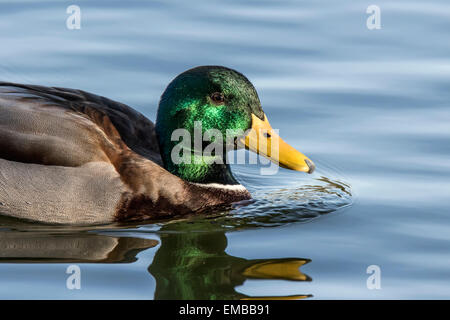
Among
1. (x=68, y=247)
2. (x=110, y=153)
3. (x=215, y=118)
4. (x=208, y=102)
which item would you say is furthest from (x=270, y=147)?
(x=68, y=247)

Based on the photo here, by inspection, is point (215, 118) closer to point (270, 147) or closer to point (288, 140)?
point (270, 147)

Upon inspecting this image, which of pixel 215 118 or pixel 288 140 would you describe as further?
pixel 288 140

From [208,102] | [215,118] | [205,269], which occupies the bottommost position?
[205,269]

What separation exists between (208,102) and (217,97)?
83 mm

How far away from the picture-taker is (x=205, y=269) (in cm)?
679

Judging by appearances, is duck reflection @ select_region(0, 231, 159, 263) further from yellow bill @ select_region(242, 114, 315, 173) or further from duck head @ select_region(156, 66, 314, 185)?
yellow bill @ select_region(242, 114, 315, 173)

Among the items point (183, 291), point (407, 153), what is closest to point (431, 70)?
point (407, 153)

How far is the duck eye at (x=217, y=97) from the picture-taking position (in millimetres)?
7773

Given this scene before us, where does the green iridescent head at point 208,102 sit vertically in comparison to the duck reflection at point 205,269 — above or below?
above

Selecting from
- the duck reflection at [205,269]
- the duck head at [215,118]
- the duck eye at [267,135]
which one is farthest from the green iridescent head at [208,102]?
the duck reflection at [205,269]

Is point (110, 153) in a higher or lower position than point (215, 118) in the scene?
lower

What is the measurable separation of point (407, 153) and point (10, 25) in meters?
5.05

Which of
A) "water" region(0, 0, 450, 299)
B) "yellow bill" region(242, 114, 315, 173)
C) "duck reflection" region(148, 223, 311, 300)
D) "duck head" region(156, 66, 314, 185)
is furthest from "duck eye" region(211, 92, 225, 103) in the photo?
"duck reflection" region(148, 223, 311, 300)

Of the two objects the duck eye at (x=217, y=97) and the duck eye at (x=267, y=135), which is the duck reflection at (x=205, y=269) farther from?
the duck eye at (x=217, y=97)
